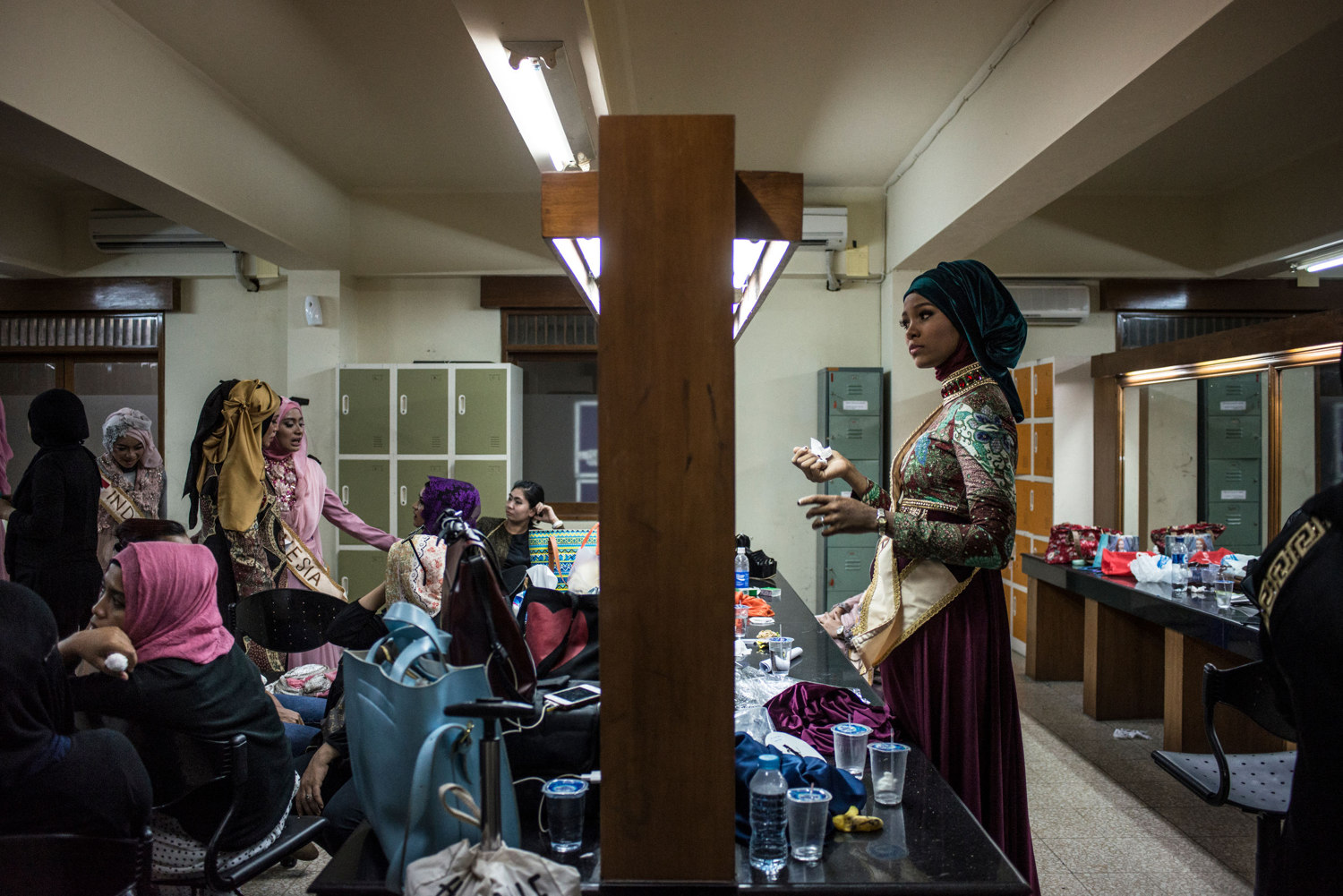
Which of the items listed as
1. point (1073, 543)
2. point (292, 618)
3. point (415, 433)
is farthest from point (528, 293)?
point (1073, 543)

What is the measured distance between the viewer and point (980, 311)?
5.39 feet

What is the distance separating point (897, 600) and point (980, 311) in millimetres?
650

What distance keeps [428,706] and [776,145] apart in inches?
190

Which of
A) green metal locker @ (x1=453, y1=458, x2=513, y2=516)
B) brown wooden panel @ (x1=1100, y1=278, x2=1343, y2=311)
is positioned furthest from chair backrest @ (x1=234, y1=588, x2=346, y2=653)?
brown wooden panel @ (x1=1100, y1=278, x2=1343, y2=311)

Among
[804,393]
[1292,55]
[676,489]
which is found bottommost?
[676,489]

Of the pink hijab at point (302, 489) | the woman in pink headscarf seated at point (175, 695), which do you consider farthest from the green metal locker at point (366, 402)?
the woman in pink headscarf seated at point (175, 695)

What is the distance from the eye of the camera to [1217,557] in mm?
3633

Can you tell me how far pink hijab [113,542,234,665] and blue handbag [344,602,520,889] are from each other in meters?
0.96

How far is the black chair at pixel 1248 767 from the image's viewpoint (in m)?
1.74

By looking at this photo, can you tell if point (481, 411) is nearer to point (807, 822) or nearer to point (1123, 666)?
point (1123, 666)

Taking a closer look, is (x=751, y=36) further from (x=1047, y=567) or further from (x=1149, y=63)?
(x=1047, y=567)

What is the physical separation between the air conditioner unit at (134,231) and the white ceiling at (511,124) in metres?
0.32

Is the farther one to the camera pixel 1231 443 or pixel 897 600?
pixel 1231 443

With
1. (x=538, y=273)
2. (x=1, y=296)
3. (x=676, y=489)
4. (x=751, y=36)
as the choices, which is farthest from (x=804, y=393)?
(x=1, y=296)
